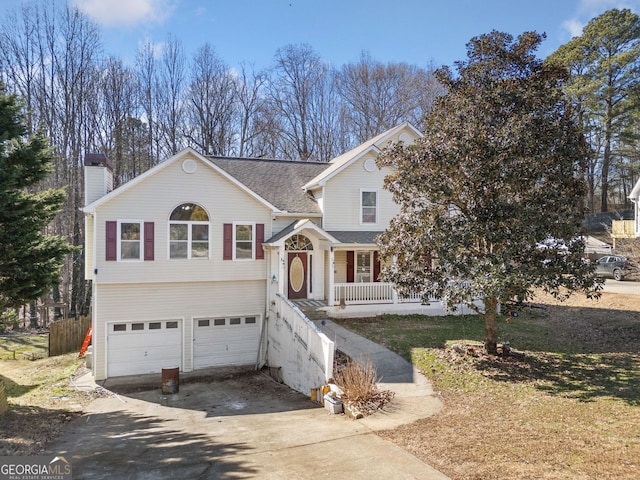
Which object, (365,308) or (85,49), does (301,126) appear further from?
(365,308)

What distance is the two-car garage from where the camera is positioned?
16.6 m

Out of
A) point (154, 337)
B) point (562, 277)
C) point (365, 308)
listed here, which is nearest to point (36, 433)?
point (154, 337)

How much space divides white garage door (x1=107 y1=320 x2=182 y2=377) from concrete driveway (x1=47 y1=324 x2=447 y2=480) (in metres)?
2.23

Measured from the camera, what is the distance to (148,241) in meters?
16.2

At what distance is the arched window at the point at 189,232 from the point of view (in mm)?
16672

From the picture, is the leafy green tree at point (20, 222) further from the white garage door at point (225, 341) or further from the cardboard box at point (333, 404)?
the cardboard box at point (333, 404)

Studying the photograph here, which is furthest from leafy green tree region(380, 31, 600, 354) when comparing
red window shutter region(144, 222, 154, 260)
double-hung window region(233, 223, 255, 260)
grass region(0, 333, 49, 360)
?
grass region(0, 333, 49, 360)

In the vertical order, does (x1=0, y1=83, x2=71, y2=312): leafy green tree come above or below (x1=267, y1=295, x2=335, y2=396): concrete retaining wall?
above

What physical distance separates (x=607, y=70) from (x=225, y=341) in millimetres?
37249

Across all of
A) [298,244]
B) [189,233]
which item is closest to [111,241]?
[189,233]

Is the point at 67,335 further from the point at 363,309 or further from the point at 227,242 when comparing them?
the point at 363,309

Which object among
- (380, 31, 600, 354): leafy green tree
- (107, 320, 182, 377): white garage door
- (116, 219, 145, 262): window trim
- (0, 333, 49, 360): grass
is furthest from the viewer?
(0, 333, 49, 360): grass

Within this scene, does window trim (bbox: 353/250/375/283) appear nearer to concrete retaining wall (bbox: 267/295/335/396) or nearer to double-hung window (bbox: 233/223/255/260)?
concrete retaining wall (bbox: 267/295/335/396)

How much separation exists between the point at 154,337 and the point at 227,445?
971 cm
